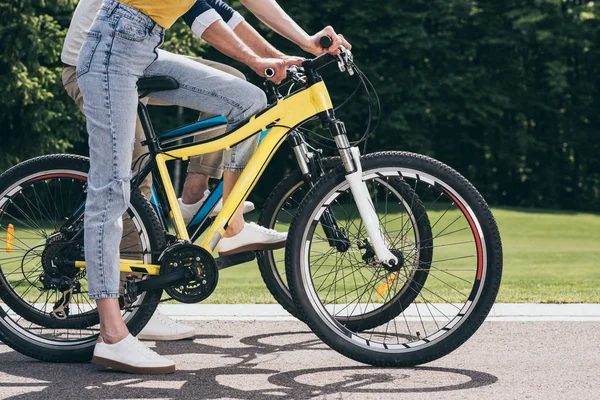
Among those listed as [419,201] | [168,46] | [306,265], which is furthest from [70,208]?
[168,46]

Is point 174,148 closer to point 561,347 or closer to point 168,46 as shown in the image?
point 561,347

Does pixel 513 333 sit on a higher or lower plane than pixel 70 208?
lower

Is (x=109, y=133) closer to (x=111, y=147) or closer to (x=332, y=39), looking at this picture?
(x=111, y=147)

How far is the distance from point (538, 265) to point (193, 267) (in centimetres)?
831

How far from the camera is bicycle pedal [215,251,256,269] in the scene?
4.48 m

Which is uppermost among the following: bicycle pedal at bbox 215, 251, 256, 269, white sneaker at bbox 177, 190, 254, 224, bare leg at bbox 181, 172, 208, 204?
bare leg at bbox 181, 172, 208, 204

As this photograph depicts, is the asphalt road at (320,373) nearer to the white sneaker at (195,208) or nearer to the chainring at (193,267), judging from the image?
the chainring at (193,267)

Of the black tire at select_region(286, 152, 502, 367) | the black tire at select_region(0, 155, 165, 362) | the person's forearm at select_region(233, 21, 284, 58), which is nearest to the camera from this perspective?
the black tire at select_region(286, 152, 502, 367)

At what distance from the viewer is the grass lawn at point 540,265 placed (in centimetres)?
678

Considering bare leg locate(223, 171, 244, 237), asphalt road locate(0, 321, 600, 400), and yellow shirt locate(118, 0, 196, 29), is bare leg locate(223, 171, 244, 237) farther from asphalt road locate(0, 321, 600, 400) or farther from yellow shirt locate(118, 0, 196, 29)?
yellow shirt locate(118, 0, 196, 29)

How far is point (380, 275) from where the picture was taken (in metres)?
4.32

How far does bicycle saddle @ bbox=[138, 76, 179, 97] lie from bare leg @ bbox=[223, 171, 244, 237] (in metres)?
0.44

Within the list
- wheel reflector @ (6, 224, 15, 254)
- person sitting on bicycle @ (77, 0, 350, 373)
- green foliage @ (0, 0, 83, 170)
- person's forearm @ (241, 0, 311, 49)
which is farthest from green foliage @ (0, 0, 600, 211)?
person sitting on bicycle @ (77, 0, 350, 373)

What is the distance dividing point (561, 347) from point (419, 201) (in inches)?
37.0
